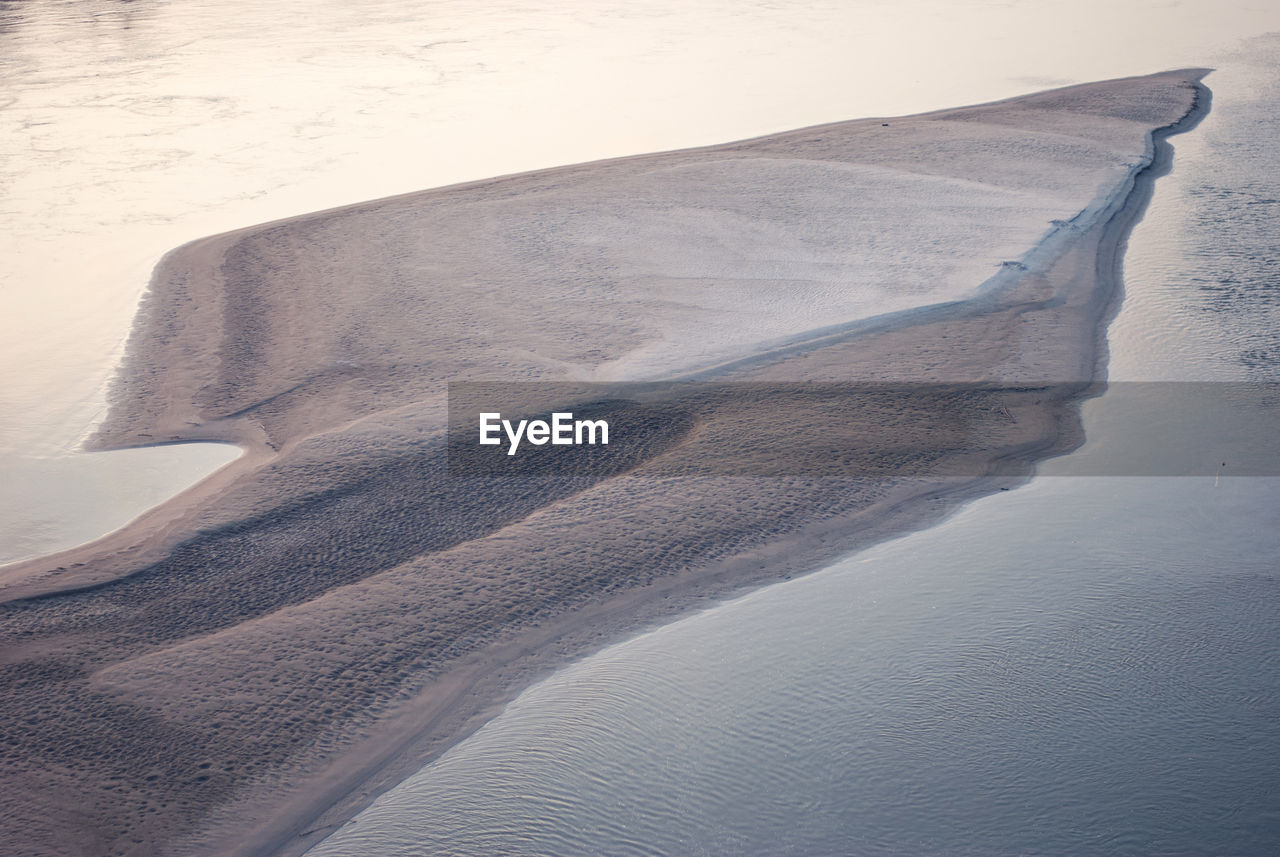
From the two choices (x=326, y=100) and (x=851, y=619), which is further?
(x=326, y=100)

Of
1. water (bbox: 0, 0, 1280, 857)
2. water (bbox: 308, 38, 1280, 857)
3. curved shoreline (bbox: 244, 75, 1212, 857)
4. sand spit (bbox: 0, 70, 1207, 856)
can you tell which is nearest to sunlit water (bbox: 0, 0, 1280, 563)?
water (bbox: 0, 0, 1280, 857)

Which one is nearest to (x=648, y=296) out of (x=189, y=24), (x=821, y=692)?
(x=821, y=692)

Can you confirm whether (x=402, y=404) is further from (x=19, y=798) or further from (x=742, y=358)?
(x=19, y=798)
